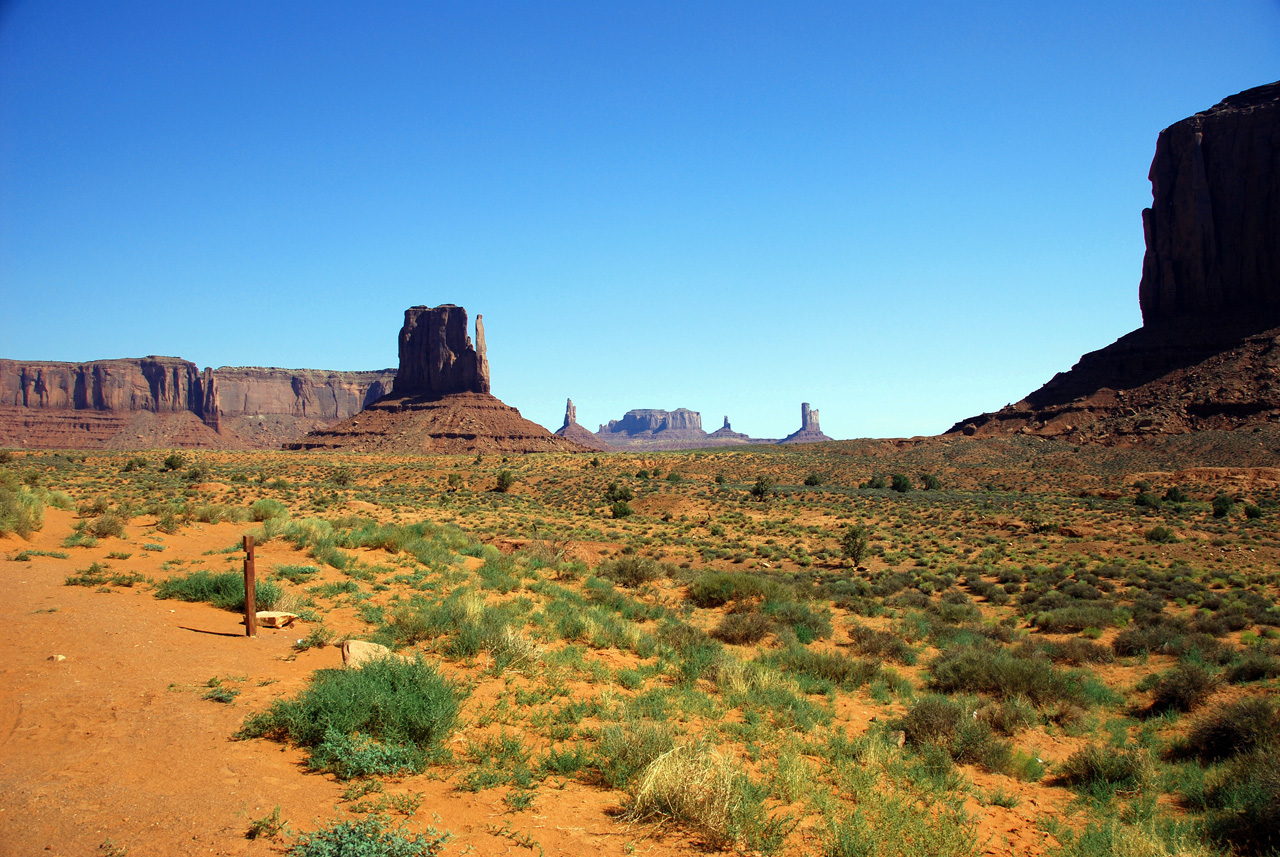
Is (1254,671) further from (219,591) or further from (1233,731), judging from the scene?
(219,591)

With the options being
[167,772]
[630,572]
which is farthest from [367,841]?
[630,572]

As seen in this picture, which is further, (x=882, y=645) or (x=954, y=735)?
(x=882, y=645)

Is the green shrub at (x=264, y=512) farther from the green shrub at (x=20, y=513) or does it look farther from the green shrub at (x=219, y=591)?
the green shrub at (x=219, y=591)

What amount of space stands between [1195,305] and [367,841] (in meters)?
107

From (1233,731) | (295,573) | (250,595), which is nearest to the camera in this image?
(1233,731)

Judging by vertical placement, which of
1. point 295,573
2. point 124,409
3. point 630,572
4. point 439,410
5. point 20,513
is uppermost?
point 124,409

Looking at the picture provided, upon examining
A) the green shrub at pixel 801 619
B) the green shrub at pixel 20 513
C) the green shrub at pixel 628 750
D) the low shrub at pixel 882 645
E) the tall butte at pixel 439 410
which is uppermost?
the tall butte at pixel 439 410

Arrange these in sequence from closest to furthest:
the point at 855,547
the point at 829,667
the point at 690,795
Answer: the point at 690,795 → the point at 829,667 → the point at 855,547

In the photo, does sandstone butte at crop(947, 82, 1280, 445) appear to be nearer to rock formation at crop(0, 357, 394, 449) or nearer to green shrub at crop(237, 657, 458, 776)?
green shrub at crop(237, 657, 458, 776)

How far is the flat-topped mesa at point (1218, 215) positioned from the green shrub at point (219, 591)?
331ft

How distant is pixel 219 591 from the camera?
39.1 ft

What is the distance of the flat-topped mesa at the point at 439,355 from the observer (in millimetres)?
132125

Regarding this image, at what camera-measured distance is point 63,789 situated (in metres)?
5.16

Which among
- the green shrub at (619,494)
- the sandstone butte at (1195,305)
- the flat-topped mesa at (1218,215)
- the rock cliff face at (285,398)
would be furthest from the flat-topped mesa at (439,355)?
the flat-topped mesa at (1218,215)
